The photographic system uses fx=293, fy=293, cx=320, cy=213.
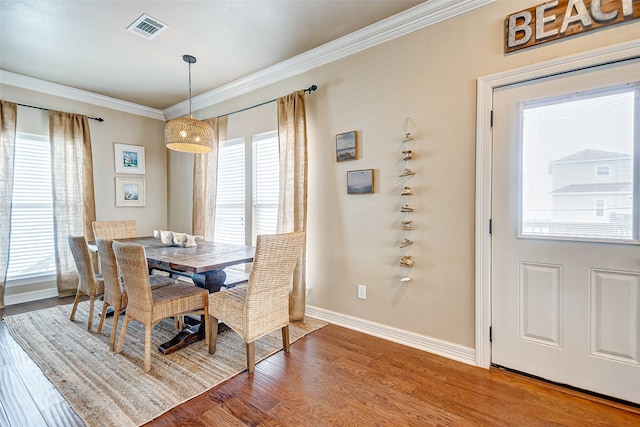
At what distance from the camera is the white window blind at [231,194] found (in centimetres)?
382

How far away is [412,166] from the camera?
2.43 meters

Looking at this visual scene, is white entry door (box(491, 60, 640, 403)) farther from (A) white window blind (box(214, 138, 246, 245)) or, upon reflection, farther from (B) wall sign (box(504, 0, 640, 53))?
(A) white window blind (box(214, 138, 246, 245))

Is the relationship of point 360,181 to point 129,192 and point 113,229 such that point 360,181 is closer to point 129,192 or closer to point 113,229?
point 113,229

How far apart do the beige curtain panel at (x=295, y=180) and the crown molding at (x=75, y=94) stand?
9.44ft

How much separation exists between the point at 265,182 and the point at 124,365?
218 cm

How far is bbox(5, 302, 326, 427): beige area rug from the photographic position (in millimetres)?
1713

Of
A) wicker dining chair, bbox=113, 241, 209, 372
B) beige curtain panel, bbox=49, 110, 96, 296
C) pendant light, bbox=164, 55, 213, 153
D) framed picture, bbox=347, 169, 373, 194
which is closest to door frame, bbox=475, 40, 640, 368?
framed picture, bbox=347, 169, 373, 194

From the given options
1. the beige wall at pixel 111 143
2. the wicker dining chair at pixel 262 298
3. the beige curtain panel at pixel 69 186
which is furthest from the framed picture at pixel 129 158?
the wicker dining chair at pixel 262 298

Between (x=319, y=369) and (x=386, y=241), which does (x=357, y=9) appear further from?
(x=319, y=369)

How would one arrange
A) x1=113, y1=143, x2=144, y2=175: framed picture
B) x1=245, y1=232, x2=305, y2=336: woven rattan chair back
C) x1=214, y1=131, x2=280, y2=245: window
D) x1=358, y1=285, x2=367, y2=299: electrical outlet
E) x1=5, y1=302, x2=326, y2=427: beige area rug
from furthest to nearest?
x1=113, y1=143, x2=144, y2=175: framed picture, x1=214, y1=131, x2=280, y2=245: window, x1=358, y1=285, x2=367, y2=299: electrical outlet, x1=245, y1=232, x2=305, y2=336: woven rattan chair back, x1=5, y1=302, x2=326, y2=427: beige area rug

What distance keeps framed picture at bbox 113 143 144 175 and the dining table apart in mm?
1841

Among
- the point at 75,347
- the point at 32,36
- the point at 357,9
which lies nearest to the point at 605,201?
the point at 357,9

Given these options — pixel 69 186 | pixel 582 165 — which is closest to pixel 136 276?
pixel 69 186

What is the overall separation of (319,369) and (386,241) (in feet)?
3.82
